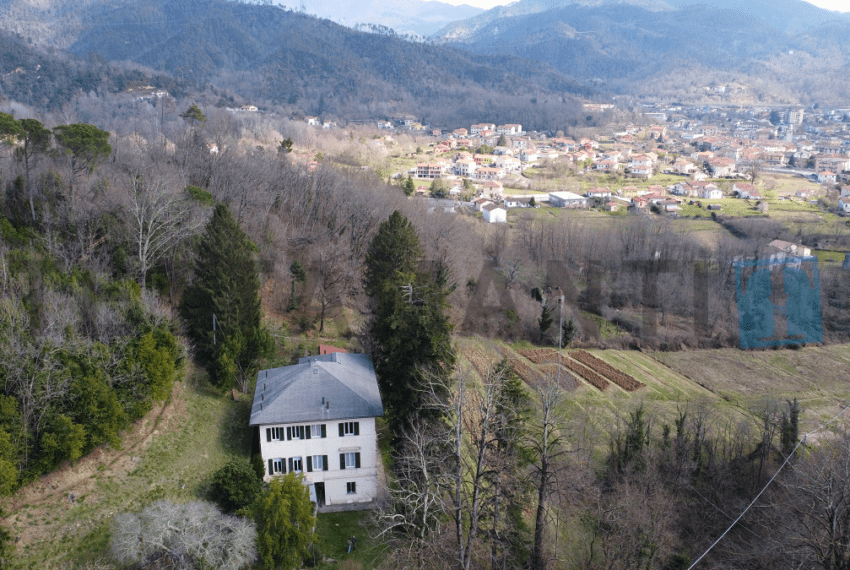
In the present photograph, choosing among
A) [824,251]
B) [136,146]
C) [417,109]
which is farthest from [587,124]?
[136,146]

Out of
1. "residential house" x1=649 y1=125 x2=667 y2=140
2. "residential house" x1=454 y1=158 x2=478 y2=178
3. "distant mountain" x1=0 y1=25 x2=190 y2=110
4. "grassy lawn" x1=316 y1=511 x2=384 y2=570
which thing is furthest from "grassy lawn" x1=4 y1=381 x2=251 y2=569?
"residential house" x1=649 y1=125 x2=667 y2=140

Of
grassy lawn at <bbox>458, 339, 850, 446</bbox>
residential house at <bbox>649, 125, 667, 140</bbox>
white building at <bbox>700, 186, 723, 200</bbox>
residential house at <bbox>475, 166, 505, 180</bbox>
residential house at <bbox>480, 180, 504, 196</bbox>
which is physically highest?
residential house at <bbox>649, 125, 667, 140</bbox>

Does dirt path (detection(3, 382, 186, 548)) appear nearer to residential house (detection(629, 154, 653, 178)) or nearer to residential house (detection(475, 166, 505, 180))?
residential house (detection(475, 166, 505, 180))

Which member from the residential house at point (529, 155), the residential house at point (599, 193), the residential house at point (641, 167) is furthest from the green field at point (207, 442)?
the residential house at point (529, 155)

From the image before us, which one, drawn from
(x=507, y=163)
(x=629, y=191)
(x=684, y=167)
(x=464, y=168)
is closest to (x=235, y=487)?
(x=629, y=191)

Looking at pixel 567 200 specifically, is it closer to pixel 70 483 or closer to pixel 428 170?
pixel 428 170

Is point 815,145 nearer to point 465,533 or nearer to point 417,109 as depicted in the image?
point 417,109
